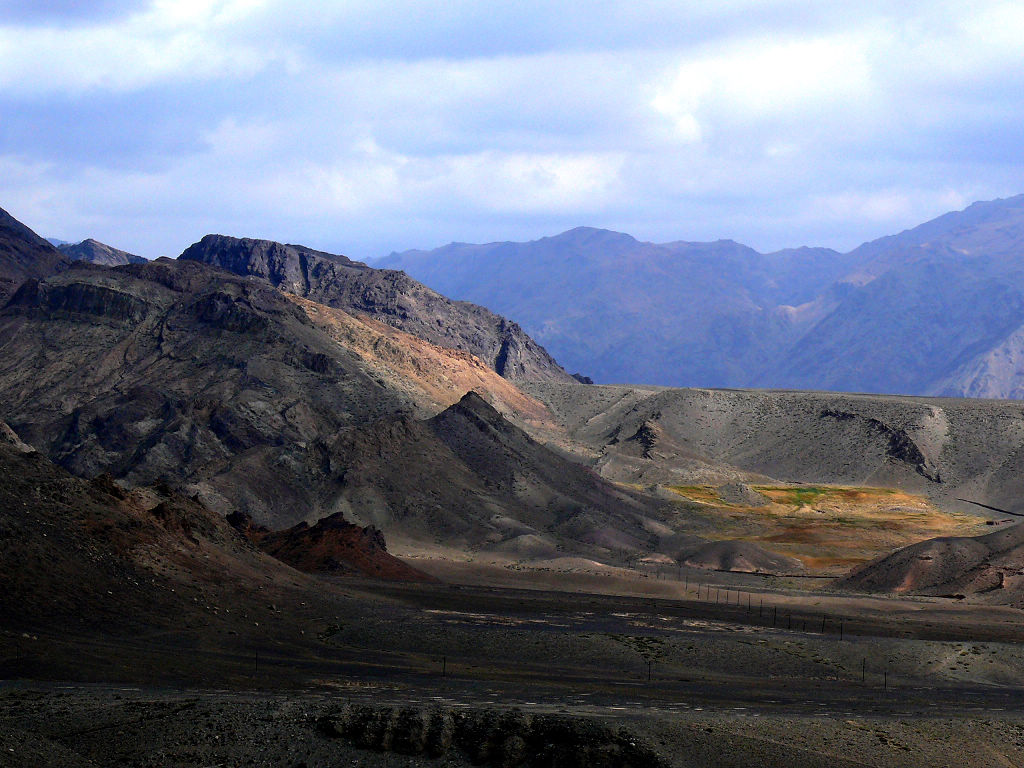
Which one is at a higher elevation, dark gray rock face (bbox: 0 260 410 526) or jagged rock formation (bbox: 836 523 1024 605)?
dark gray rock face (bbox: 0 260 410 526)

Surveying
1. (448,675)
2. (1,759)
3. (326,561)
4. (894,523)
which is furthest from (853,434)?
(1,759)

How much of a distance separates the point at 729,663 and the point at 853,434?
445 ft

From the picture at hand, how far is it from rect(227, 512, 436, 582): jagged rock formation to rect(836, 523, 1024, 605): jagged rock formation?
104ft

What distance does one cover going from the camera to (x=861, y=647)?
193 ft

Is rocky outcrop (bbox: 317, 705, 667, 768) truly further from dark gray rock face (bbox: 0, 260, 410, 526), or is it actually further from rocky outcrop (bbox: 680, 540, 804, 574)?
dark gray rock face (bbox: 0, 260, 410, 526)

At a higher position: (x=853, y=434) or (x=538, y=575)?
(x=853, y=434)

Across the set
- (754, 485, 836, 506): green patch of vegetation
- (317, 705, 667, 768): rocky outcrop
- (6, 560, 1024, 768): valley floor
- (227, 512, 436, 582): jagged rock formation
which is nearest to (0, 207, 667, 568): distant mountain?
(227, 512, 436, 582): jagged rock formation

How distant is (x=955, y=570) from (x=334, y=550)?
41238 mm

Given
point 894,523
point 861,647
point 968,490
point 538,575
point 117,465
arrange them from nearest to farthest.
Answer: point 861,647, point 538,575, point 117,465, point 894,523, point 968,490

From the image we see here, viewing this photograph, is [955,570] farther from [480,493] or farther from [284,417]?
[284,417]

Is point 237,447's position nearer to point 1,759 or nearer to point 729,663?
point 729,663

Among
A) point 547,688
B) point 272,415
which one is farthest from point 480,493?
point 547,688

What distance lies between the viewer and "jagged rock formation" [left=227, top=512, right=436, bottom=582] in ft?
271

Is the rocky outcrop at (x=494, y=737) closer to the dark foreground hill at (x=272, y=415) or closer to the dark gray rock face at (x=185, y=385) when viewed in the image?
the dark foreground hill at (x=272, y=415)
